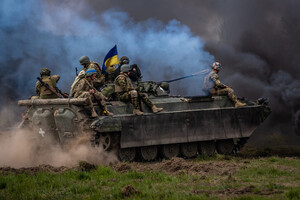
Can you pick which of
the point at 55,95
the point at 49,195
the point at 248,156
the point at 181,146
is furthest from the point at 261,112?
the point at 49,195

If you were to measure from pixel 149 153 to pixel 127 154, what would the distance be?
885 mm

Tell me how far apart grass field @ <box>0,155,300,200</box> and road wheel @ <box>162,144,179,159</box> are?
2822 mm

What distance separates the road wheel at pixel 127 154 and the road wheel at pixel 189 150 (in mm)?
2021

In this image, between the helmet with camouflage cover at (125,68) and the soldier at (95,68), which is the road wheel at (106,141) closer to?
the soldier at (95,68)

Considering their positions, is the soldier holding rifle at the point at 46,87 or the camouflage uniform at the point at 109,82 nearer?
the soldier holding rifle at the point at 46,87

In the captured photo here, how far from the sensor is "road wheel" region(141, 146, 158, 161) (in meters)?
19.0

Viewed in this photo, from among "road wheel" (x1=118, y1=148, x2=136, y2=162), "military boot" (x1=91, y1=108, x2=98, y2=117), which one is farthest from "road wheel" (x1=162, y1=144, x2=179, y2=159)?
"military boot" (x1=91, y1=108, x2=98, y2=117)

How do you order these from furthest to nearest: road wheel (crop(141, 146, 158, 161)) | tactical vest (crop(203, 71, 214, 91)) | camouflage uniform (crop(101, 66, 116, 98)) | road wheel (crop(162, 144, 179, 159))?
tactical vest (crop(203, 71, 214, 91)) → road wheel (crop(162, 144, 179, 159)) → camouflage uniform (crop(101, 66, 116, 98)) → road wheel (crop(141, 146, 158, 161))

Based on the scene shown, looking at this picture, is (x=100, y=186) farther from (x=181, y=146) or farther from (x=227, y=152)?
(x=227, y=152)

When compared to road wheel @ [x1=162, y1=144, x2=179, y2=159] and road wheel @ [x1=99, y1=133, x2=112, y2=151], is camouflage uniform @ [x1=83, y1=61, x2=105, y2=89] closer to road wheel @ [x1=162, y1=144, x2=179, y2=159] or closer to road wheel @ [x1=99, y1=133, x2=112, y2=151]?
road wheel @ [x1=99, y1=133, x2=112, y2=151]

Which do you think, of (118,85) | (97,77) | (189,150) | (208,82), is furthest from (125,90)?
(208,82)

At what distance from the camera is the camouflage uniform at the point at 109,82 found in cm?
1914

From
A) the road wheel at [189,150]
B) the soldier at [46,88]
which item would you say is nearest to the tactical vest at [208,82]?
the road wheel at [189,150]

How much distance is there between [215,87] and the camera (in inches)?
827
